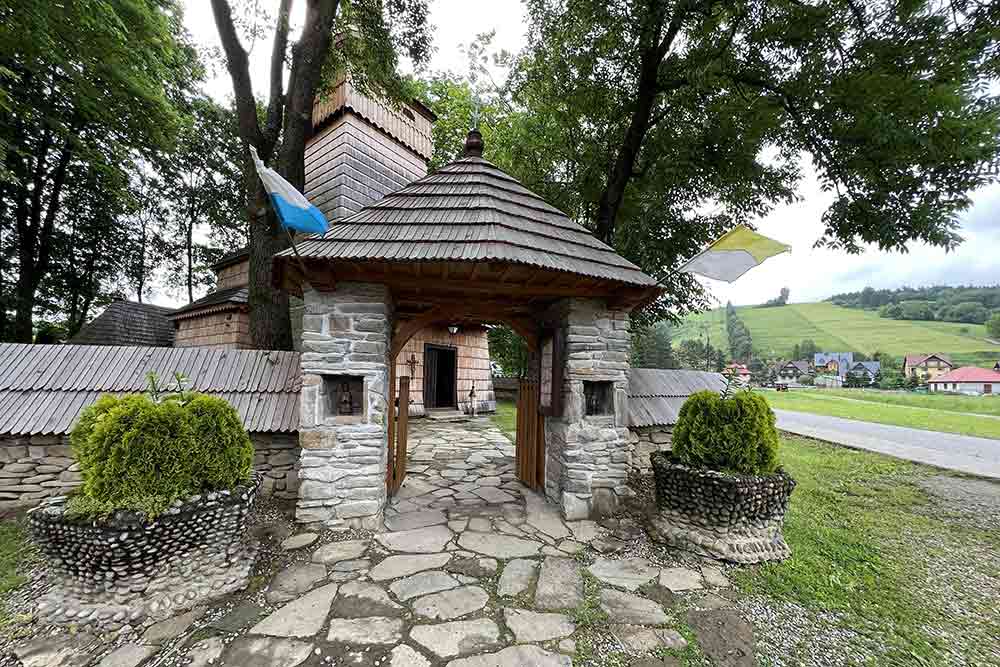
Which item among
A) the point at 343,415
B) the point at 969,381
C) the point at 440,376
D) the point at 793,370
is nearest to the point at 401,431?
the point at 343,415

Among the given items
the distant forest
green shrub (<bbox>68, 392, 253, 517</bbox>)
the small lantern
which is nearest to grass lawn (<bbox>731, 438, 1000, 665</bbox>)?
the small lantern

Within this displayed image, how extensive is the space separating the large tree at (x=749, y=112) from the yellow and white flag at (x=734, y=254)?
2446mm

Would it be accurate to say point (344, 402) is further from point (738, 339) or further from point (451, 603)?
point (738, 339)

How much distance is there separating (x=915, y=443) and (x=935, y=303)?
91.6 m

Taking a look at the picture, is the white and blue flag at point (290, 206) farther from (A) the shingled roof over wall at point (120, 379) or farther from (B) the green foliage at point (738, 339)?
(B) the green foliage at point (738, 339)

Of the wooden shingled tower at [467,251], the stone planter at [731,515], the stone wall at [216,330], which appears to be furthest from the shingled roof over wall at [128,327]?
the stone planter at [731,515]

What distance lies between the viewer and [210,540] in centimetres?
272

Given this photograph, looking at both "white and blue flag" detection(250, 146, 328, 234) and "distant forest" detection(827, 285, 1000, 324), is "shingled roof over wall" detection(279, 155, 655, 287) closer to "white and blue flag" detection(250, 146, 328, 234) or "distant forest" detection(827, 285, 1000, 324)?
"white and blue flag" detection(250, 146, 328, 234)

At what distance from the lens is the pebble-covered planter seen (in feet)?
7.79

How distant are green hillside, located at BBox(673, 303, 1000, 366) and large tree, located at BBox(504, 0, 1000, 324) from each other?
1464 inches

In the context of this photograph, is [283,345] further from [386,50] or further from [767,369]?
[767,369]

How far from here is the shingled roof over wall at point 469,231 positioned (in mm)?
3525

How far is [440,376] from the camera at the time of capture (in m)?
13.3

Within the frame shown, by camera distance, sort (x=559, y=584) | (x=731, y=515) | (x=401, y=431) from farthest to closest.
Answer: (x=401, y=431)
(x=731, y=515)
(x=559, y=584)
